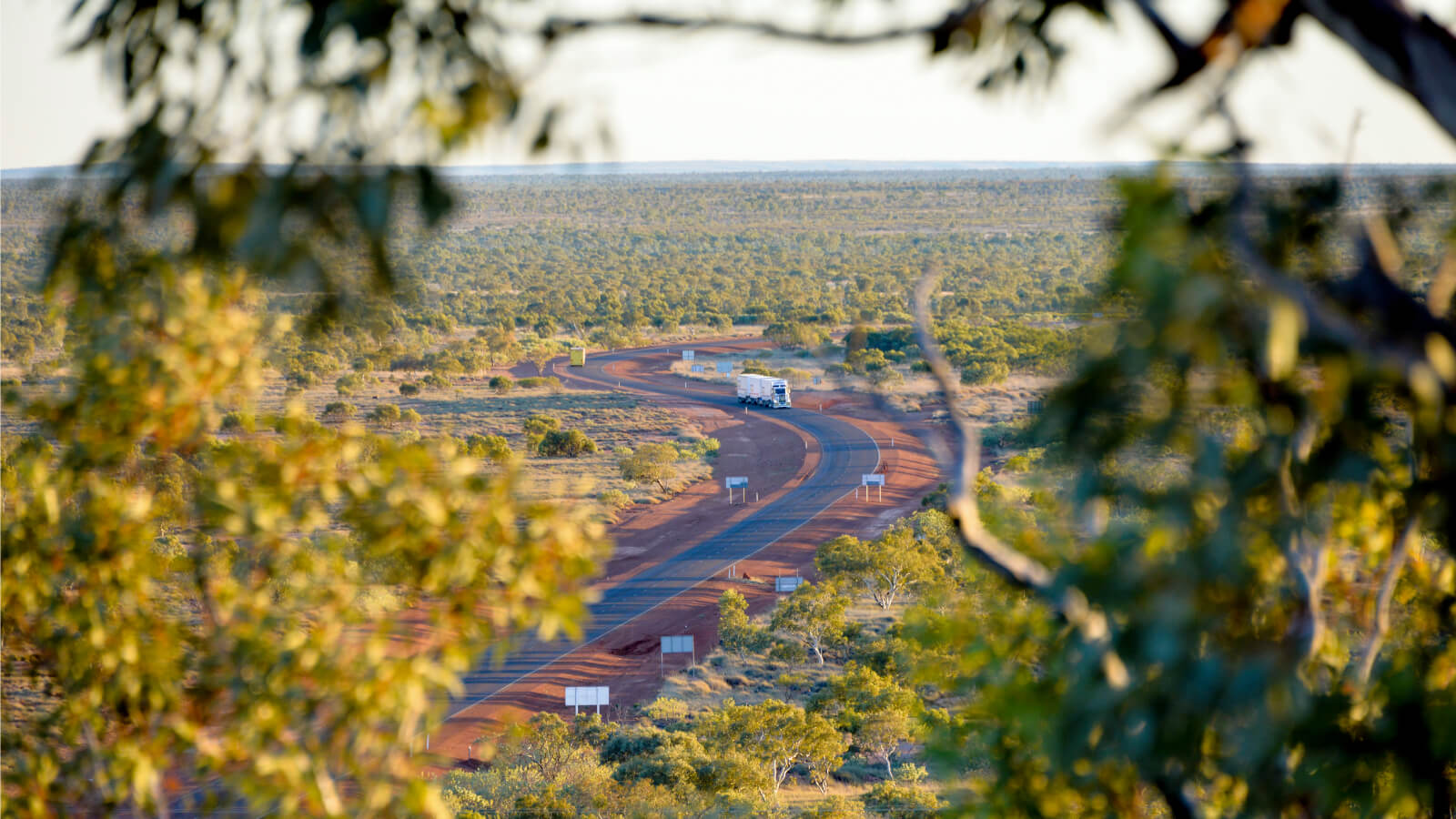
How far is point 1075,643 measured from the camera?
5.43 ft

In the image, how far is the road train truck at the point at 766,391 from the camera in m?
39.7

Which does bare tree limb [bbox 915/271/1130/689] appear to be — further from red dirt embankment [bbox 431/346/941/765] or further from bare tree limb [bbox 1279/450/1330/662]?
red dirt embankment [bbox 431/346/941/765]

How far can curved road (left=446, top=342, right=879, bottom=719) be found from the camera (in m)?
17.2

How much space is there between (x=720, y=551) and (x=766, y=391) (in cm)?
1686

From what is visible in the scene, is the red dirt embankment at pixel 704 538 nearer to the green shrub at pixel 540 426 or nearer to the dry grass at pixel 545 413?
the dry grass at pixel 545 413

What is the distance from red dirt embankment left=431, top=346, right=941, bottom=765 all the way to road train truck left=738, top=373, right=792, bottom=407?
1091mm

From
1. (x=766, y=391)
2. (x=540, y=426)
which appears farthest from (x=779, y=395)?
(x=540, y=426)

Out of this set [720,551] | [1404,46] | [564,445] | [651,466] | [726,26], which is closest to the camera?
[1404,46]

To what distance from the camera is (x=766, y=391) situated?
130 feet

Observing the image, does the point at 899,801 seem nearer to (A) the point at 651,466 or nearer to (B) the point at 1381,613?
(B) the point at 1381,613

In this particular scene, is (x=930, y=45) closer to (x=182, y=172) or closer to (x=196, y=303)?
(x=182, y=172)

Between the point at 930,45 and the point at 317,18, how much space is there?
3.89 ft

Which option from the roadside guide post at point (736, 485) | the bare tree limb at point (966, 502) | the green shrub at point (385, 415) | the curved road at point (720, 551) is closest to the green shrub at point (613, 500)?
the roadside guide post at point (736, 485)

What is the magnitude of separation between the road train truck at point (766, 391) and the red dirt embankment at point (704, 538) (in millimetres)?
1091
